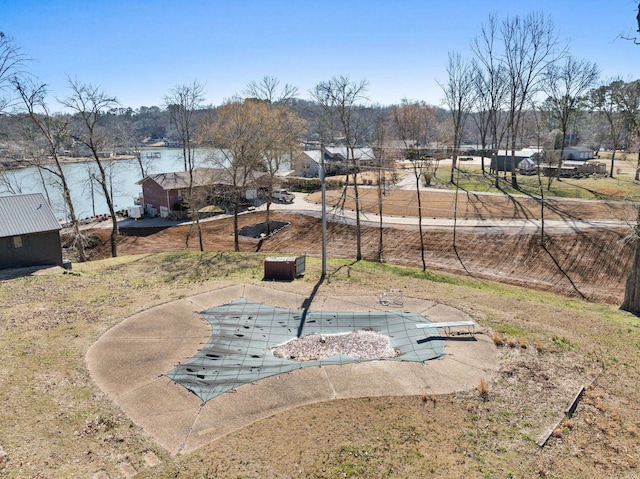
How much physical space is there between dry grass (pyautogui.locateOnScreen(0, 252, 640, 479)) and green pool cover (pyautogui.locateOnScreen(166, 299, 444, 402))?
1.80 m

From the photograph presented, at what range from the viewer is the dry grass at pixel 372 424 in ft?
25.5

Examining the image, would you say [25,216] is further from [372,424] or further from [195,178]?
[372,424]

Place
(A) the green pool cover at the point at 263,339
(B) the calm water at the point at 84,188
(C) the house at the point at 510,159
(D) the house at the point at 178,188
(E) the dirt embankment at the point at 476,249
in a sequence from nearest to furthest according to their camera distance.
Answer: (A) the green pool cover at the point at 263,339
(E) the dirt embankment at the point at 476,249
(D) the house at the point at 178,188
(B) the calm water at the point at 84,188
(C) the house at the point at 510,159

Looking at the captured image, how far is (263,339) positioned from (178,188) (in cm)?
2815

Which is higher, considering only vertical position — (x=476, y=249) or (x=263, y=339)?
(x=476, y=249)

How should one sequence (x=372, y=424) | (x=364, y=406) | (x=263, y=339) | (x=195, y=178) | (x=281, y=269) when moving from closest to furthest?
(x=372, y=424), (x=364, y=406), (x=263, y=339), (x=281, y=269), (x=195, y=178)

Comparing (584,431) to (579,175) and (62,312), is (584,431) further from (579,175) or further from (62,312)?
(579,175)

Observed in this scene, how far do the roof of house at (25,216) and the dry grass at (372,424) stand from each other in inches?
275

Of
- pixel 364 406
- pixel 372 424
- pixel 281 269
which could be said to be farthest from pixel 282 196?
pixel 372 424

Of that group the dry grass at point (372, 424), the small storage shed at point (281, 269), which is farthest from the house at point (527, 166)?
the small storage shed at point (281, 269)

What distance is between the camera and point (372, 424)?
895 cm

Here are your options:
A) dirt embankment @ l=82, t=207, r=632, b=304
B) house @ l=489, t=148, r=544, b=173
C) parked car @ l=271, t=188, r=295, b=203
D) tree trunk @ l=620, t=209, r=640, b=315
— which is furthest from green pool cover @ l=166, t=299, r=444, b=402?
house @ l=489, t=148, r=544, b=173

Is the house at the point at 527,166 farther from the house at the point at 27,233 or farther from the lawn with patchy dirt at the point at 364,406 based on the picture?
the house at the point at 27,233

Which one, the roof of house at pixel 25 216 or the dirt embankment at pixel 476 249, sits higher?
the roof of house at pixel 25 216
